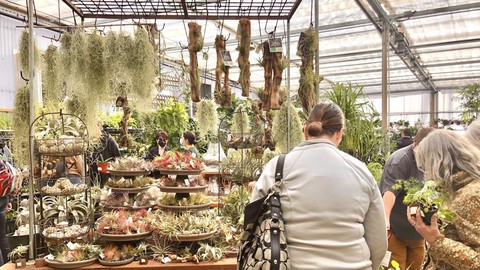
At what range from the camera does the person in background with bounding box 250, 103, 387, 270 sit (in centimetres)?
155

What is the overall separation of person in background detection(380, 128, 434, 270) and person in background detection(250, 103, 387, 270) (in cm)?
126

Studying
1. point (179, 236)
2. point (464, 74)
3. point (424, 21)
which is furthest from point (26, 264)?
point (464, 74)

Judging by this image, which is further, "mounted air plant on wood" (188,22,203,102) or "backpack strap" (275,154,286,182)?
"mounted air plant on wood" (188,22,203,102)

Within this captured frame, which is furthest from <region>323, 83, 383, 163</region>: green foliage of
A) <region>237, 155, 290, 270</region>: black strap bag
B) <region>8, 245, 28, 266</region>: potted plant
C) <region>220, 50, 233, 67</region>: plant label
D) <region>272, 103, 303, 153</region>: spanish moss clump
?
<region>8, 245, 28, 266</region>: potted plant

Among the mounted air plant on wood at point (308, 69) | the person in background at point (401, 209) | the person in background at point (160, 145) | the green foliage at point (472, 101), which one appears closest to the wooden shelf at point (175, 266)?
the person in background at point (401, 209)

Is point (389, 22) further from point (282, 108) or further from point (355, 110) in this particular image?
point (282, 108)

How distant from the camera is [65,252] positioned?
2.56m

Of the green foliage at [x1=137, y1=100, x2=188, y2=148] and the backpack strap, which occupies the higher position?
the green foliage at [x1=137, y1=100, x2=188, y2=148]

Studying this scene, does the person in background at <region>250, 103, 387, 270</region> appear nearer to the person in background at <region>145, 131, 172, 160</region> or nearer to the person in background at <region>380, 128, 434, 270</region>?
the person in background at <region>380, 128, 434, 270</region>

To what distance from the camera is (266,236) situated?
5.17 ft

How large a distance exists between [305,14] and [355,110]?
2579 millimetres

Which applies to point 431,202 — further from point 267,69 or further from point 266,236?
point 267,69

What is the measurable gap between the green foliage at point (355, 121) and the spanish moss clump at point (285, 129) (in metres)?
0.72

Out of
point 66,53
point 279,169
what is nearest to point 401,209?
point 279,169
